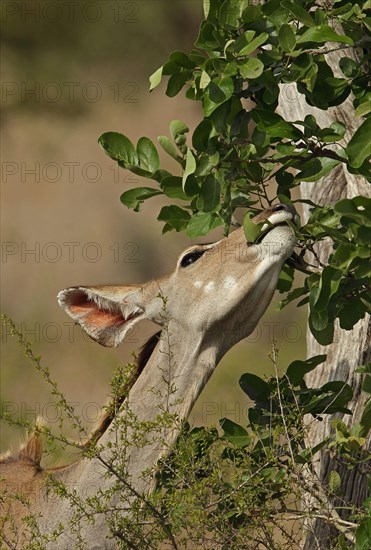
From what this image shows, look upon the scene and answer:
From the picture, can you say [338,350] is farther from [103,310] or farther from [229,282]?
[103,310]

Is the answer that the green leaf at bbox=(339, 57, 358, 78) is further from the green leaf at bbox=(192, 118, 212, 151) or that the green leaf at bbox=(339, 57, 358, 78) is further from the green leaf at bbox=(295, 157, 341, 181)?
the green leaf at bbox=(192, 118, 212, 151)

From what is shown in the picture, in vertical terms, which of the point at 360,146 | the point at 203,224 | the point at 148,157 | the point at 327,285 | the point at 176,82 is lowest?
the point at 327,285

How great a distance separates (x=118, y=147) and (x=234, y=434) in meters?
1.14

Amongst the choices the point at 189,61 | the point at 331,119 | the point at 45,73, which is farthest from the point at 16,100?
the point at 189,61

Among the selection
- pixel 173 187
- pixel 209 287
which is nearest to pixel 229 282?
pixel 209 287

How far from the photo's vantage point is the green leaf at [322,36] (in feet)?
12.0

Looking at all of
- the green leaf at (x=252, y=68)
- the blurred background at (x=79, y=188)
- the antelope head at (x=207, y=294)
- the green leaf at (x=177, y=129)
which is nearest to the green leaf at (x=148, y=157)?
the green leaf at (x=177, y=129)

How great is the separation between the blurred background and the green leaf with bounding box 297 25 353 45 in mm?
5350

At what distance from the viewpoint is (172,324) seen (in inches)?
185

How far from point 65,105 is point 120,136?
10.2 m

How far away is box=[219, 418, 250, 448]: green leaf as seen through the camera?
4492mm

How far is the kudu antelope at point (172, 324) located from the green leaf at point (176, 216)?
242mm

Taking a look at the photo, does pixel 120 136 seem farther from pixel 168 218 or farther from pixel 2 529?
pixel 2 529

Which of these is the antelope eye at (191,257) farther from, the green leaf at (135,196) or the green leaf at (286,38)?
the green leaf at (286,38)
